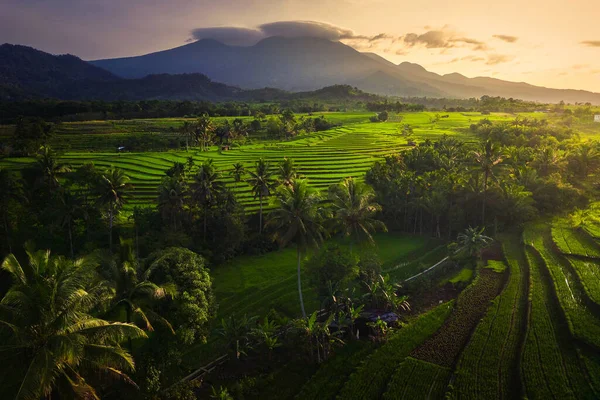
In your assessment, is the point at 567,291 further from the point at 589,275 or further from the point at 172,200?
the point at 172,200

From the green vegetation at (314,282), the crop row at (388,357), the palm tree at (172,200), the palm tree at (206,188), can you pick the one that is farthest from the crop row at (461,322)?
the palm tree at (172,200)

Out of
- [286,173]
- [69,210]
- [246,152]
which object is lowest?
[69,210]

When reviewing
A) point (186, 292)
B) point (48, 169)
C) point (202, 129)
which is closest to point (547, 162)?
point (186, 292)

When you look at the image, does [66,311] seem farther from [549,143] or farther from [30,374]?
[549,143]

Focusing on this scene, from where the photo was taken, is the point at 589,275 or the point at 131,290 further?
the point at 589,275

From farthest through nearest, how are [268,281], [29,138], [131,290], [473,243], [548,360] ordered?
[29,138] → [473,243] → [268,281] → [548,360] → [131,290]

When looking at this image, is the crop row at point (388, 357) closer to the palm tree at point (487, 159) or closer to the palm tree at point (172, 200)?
the palm tree at point (487, 159)

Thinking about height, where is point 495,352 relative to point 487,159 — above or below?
below
